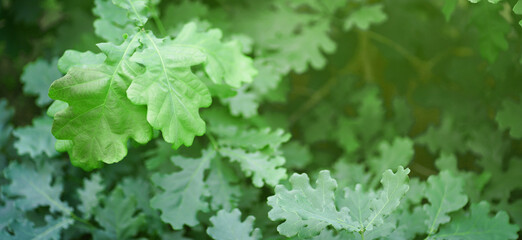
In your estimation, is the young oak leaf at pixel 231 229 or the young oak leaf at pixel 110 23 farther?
the young oak leaf at pixel 110 23

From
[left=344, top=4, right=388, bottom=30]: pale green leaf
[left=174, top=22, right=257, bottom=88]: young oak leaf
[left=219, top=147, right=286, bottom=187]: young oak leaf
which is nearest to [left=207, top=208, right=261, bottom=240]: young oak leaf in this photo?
[left=219, top=147, right=286, bottom=187]: young oak leaf

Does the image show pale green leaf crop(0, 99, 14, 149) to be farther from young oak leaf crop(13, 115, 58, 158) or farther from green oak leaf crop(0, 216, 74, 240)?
green oak leaf crop(0, 216, 74, 240)

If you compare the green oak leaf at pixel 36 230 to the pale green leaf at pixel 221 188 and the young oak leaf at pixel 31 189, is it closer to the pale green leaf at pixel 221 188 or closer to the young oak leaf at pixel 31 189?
the young oak leaf at pixel 31 189

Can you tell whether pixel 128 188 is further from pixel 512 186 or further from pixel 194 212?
pixel 512 186

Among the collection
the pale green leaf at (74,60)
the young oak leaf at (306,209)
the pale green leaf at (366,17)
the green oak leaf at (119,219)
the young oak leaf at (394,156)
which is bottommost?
the young oak leaf at (306,209)

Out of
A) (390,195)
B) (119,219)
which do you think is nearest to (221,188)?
(119,219)

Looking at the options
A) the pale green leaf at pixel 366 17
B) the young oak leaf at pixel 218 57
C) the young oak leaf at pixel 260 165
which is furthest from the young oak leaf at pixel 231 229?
the pale green leaf at pixel 366 17

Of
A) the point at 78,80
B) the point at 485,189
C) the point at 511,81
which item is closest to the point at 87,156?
the point at 78,80
